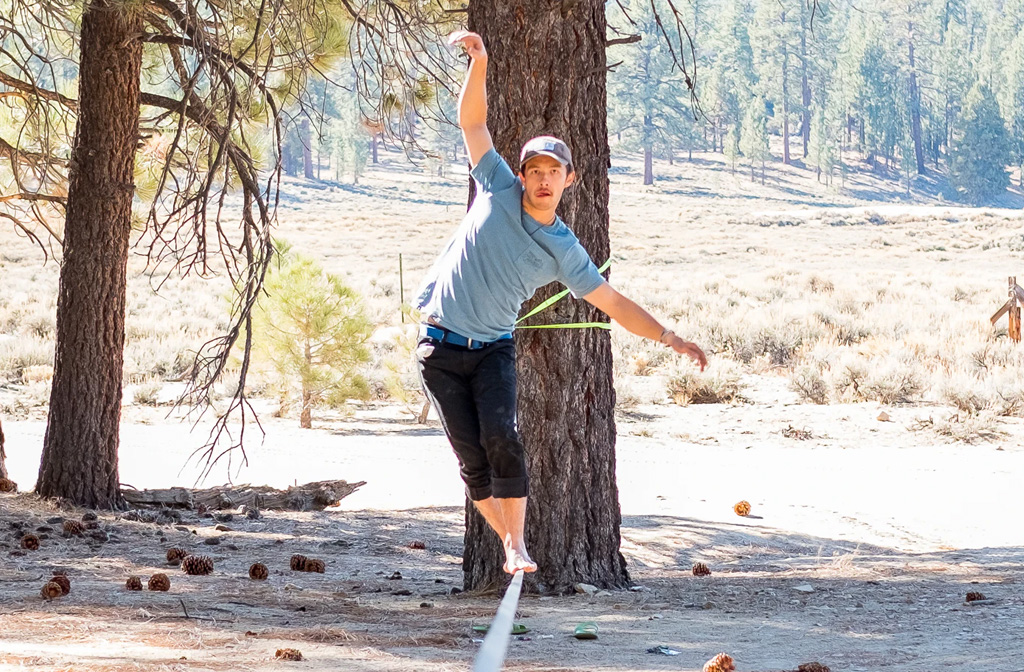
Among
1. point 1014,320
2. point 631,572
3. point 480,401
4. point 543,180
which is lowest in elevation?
point 631,572

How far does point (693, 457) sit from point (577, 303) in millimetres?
7794

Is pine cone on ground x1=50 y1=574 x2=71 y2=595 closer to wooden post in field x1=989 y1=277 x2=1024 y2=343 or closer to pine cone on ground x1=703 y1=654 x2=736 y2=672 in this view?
pine cone on ground x1=703 y1=654 x2=736 y2=672

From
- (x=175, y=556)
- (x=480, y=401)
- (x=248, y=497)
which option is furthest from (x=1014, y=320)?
(x=480, y=401)

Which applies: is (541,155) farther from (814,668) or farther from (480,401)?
(814,668)

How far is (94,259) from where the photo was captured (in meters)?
8.17

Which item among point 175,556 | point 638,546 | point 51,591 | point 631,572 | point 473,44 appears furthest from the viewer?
point 638,546

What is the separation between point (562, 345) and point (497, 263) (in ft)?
5.14

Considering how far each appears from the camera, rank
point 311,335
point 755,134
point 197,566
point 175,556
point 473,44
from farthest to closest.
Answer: point 755,134 < point 311,335 < point 175,556 < point 197,566 < point 473,44

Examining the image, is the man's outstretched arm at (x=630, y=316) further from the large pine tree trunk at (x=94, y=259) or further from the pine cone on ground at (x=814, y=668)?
the large pine tree trunk at (x=94, y=259)

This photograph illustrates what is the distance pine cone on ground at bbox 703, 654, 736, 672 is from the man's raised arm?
185 centimetres

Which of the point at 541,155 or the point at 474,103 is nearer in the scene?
the point at 541,155

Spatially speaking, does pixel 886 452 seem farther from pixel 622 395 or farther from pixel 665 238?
pixel 665 238

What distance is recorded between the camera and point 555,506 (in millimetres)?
5648

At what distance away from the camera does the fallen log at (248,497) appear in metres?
8.89
